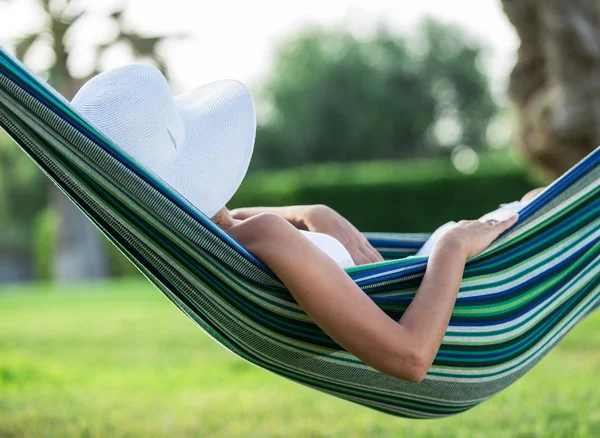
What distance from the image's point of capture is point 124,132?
1578mm

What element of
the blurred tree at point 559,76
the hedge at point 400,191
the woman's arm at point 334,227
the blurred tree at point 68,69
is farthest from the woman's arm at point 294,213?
the blurred tree at point 68,69

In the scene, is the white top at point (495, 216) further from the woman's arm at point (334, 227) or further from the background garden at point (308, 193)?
the background garden at point (308, 193)

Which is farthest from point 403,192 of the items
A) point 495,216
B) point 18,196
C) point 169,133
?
point 18,196

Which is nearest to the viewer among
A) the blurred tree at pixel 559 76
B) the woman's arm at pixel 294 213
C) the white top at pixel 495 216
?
the white top at pixel 495 216

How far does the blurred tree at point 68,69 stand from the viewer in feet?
45.0

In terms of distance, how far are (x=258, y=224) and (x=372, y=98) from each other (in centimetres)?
2434

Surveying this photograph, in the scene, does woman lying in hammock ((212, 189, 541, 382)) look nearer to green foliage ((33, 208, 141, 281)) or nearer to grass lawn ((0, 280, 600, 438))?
grass lawn ((0, 280, 600, 438))

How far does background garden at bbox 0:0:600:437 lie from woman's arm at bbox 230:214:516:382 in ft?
4.60

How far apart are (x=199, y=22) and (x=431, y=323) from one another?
16.4 m

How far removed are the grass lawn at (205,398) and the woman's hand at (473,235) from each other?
120cm

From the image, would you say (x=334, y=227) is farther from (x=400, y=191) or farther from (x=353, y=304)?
(x=400, y=191)

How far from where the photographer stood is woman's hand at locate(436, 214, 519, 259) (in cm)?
160

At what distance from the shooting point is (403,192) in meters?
12.4

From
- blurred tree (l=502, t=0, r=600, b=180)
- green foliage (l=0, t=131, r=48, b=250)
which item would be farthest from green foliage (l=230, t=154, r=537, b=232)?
green foliage (l=0, t=131, r=48, b=250)
